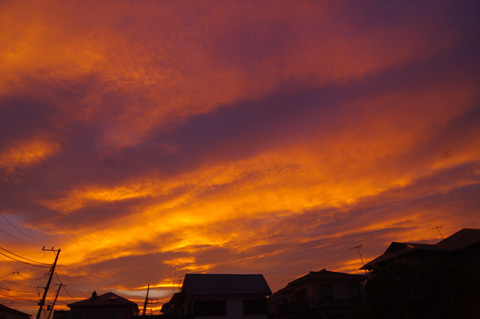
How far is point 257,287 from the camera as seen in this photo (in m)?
41.5

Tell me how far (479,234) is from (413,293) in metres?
17.7

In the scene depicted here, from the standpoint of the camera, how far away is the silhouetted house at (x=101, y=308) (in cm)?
4650

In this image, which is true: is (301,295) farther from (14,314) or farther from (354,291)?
(14,314)

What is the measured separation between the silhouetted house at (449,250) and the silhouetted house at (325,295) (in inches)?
450

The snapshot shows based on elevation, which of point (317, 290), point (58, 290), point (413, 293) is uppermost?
point (58, 290)

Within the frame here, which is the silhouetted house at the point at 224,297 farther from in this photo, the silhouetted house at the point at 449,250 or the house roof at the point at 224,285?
the silhouetted house at the point at 449,250

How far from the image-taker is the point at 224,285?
4084cm

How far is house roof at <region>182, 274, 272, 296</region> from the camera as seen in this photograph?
38719mm

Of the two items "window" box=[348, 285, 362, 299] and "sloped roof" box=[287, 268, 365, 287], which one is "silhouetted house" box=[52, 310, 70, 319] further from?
"window" box=[348, 285, 362, 299]

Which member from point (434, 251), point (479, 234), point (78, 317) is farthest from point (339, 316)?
point (78, 317)

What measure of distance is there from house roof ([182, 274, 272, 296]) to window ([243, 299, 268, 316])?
45.7 inches

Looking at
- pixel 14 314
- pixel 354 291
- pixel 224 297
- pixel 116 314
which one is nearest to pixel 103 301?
pixel 116 314

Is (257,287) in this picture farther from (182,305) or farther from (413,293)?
(413,293)

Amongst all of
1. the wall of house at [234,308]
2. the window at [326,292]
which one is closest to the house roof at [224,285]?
the wall of house at [234,308]
